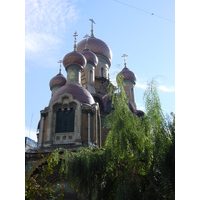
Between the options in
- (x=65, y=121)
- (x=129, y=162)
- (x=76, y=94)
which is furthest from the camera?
(x=76, y=94)

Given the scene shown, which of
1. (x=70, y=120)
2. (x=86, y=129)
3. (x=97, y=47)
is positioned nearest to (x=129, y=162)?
(x=86, y=129)

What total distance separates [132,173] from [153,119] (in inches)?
61.0

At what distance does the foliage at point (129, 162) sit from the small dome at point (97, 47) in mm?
16632

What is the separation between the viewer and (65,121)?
14984 millimetres

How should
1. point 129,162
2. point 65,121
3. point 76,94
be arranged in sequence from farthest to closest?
point 76,94
point 65,121
point 129,162

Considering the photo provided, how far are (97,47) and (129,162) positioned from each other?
1852 centimetres

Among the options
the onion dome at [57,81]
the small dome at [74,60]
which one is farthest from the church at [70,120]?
the onion dome at [57,81]

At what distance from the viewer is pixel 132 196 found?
659cm

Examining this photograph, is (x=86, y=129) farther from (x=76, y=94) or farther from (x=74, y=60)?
(x=74, y=60)

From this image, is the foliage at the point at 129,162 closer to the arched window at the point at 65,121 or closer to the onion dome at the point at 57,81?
the arched window at the point at 65,121

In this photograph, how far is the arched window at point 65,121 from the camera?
14.8m

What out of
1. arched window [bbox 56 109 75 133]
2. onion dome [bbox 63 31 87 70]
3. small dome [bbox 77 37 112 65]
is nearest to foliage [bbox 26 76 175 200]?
arched window [bbox 56 109 75 133]
